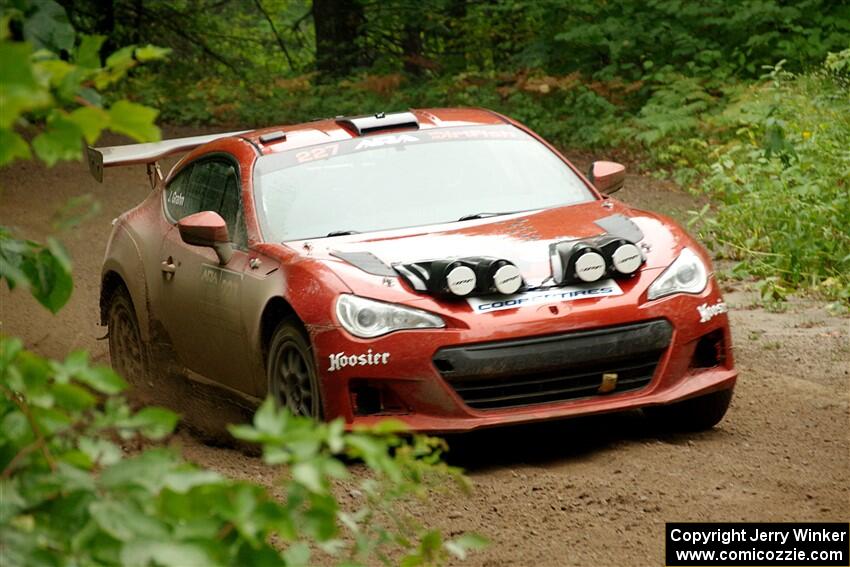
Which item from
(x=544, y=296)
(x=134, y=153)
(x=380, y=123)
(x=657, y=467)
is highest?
(x=380, y=123)

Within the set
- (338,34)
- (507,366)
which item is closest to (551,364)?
(507,366)

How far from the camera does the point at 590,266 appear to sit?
649 cm

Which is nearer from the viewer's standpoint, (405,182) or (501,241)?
(501,241)

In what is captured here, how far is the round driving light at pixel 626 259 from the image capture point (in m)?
6.56

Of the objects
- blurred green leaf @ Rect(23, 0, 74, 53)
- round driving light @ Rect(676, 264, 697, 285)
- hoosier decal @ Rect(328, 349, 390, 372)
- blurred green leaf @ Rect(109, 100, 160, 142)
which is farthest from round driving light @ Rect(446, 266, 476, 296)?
blurred green leaf @ Rect(109, 100, 160, 142)

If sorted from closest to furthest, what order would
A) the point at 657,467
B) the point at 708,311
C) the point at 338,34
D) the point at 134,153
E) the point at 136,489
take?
the point at 136,489 → the point at 657,467 → the point at 708,311 → the point at 134,153 → the point at 338,34

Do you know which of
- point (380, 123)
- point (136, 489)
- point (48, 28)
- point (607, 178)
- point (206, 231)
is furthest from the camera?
point (380, 123)

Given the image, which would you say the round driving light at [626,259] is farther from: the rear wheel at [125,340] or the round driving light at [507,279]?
the rear wheel at [125,340]

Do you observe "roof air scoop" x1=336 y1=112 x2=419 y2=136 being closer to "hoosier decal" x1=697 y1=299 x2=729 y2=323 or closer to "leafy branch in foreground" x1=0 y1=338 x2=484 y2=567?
"hoosier decal" x1=697 y1=299 x2=729 y2=323

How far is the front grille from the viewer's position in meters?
6.29

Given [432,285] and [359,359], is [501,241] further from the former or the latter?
[359,359]

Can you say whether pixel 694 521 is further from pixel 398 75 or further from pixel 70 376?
pixel 398 75

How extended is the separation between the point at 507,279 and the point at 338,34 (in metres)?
20.7

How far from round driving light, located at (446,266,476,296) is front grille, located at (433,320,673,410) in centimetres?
26
